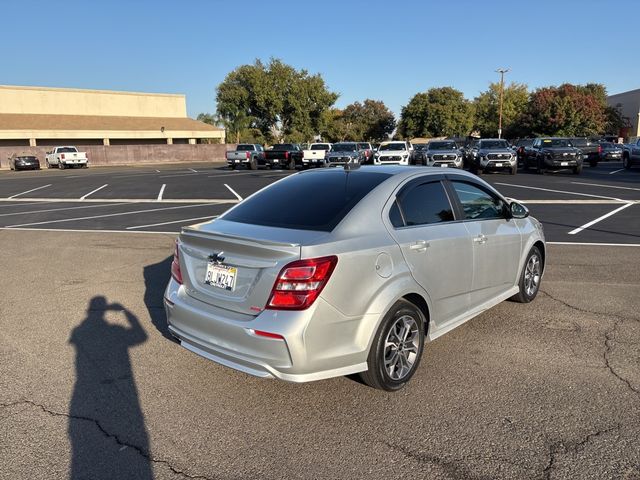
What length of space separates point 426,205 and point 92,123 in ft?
189

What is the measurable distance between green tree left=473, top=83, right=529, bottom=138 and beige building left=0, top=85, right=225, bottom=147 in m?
38.3

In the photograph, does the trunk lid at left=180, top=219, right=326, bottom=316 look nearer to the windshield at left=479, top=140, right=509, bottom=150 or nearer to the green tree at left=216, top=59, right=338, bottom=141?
the windshield at left=479, top=140, right=509, bottom=150

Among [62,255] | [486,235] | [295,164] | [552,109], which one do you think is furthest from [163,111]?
[486,235]

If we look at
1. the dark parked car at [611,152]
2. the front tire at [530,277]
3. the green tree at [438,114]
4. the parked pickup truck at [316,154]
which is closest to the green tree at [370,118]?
the green tree at [438,114]

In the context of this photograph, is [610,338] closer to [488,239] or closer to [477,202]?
[488,239]

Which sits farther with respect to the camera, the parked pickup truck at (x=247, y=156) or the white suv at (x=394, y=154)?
the parked pickup truck at (x=247, y=156)

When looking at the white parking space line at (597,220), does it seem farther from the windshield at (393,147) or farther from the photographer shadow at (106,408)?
the windshield at (393,147)

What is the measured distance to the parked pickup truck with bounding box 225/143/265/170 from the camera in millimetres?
36531

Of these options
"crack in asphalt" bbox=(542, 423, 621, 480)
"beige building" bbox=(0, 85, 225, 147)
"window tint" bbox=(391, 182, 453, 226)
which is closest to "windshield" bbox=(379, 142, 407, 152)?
"window tint" bbox=(391, 182, 453, 226)

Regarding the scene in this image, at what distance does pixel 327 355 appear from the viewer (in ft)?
10.6

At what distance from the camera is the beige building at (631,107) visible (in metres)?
72.9

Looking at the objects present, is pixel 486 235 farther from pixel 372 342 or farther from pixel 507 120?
pixel 507 120

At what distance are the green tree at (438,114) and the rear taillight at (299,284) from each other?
78362 mm

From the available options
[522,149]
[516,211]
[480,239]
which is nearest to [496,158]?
[522,149]
